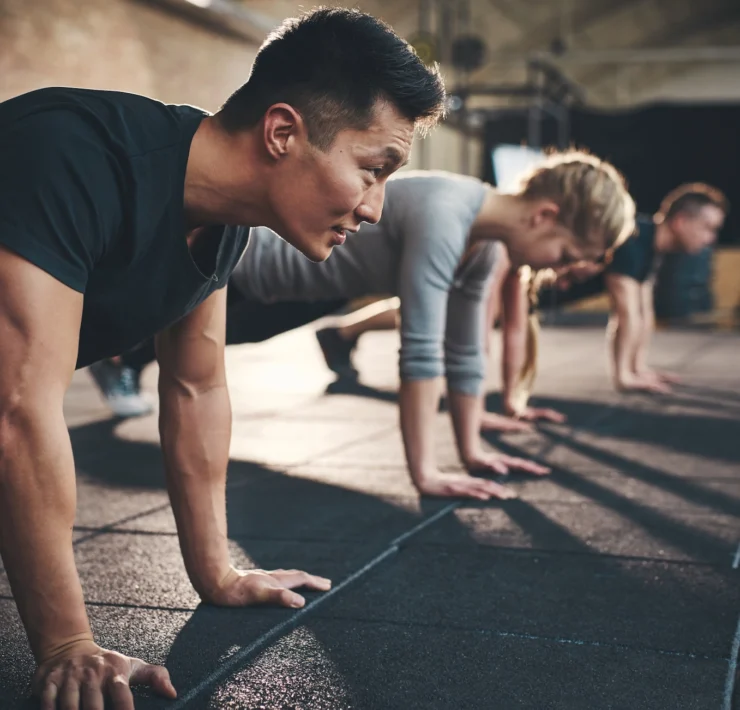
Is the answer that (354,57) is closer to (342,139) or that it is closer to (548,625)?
(342,139)

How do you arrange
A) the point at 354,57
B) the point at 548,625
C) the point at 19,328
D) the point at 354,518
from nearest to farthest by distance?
1. the point at 19,328
2. the point at 354,57
3. the point at 548,625
4. the point at 354,518

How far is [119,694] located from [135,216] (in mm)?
591

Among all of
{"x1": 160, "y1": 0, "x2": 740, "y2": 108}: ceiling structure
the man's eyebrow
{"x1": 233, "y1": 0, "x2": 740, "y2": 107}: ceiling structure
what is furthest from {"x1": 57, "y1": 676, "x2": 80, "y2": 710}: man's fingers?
{"x1": 233, "y1": 0, "x2": 740, "y2": 107}: ceiling structure

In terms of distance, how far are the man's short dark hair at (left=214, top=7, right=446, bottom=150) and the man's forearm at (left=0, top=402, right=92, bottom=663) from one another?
19.7 inches

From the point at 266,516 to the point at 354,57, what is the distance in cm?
137

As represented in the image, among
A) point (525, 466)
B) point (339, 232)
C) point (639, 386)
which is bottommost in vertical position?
point (639, 386)

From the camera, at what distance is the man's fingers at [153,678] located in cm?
131

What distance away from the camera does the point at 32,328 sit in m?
1.17

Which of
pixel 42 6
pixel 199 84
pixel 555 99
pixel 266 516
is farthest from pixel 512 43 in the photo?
pixel 266 516

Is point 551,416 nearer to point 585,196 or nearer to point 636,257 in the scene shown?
point 636,257

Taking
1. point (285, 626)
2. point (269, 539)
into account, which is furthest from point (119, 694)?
point (269, 539)

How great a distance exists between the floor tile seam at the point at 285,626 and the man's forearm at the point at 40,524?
0.64 ft

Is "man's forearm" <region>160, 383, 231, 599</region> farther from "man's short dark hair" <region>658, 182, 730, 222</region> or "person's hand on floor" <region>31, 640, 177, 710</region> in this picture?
"man's short dark hair" <region>658, 182, 730, 222</region>

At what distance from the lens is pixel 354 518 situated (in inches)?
93.5
